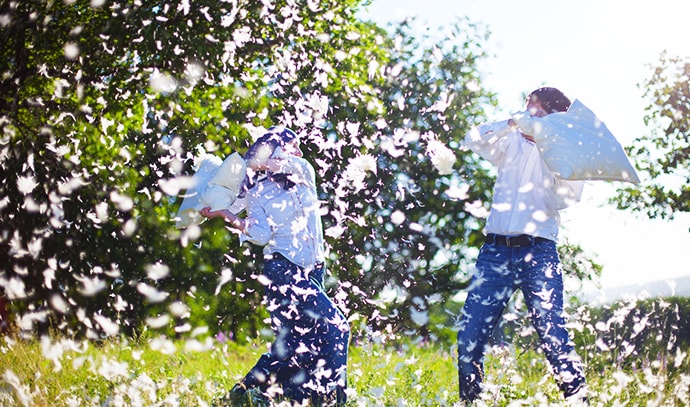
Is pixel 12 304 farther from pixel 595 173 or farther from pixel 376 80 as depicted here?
pixel 595 173

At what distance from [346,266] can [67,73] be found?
5.38m

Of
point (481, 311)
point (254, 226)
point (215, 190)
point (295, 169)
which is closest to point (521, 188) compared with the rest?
point (481, 311)

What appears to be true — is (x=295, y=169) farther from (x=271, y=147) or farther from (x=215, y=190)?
(x=215, y=190)

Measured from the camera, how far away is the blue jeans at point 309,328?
4461mm

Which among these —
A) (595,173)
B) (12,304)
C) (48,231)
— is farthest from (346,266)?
(595,173)

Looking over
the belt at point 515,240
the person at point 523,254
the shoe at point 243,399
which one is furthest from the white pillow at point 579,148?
the shoe at point 243,399

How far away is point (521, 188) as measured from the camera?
4.27 metres

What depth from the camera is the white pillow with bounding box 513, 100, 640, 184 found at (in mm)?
4062

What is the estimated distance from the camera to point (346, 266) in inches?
471

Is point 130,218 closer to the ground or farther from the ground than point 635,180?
closer to the ground

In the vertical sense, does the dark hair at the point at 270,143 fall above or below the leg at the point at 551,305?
above

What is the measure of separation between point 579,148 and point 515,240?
665mm

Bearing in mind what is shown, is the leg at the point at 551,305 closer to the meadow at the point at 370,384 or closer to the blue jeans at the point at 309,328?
the meadow at the point at 370,384

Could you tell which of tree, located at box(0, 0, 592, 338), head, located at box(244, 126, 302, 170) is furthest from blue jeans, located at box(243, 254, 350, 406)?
tree, located at box(0, 0, 592, 338)
